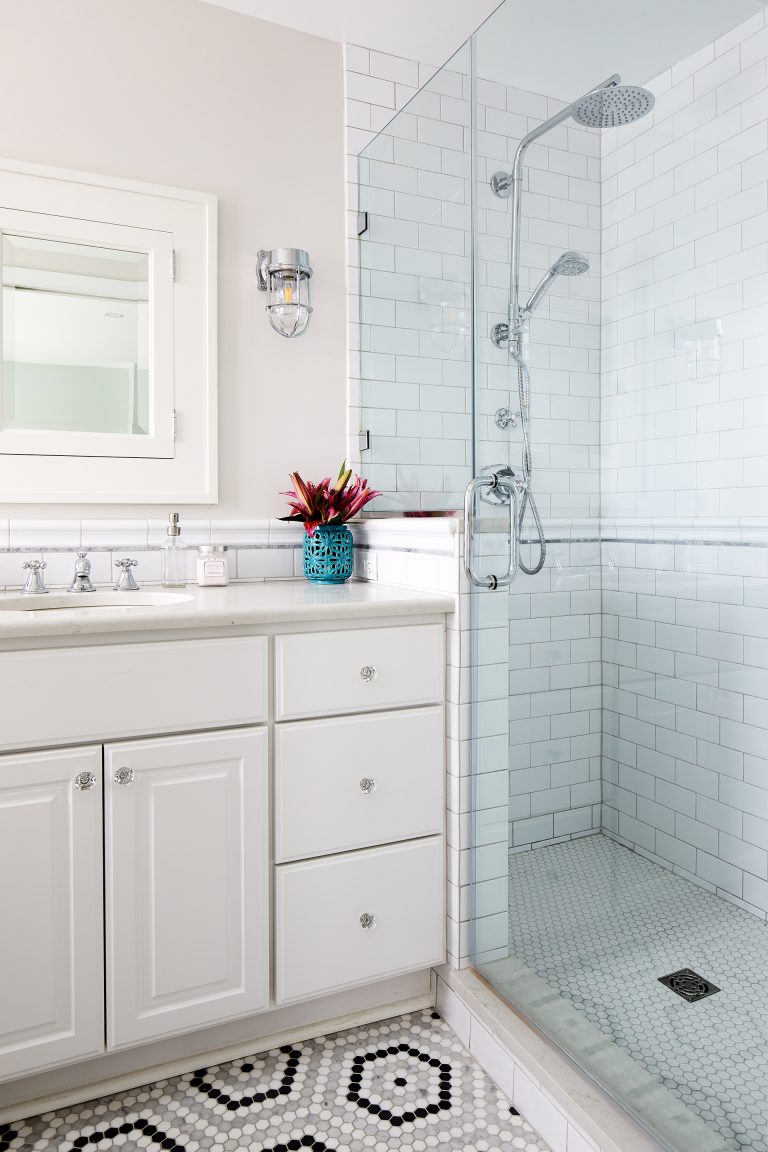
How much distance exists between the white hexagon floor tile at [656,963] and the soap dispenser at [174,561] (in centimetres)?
109

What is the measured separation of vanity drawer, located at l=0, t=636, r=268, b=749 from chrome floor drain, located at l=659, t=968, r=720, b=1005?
85 centimetres

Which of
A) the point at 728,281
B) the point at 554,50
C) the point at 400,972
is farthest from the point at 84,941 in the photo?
the point at 554,50

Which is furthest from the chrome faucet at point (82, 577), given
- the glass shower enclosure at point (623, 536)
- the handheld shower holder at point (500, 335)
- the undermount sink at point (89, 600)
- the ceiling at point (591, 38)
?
the ceiling at point (591, 38)

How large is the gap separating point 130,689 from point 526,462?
87 cm

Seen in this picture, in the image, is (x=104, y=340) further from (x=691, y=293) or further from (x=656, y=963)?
(x=656, y=963)

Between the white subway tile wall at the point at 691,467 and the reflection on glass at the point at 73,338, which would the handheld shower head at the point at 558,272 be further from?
the reflection on glass at the point at 73,338

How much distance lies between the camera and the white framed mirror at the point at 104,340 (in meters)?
1.84

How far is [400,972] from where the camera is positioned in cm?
167

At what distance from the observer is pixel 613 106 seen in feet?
4.24

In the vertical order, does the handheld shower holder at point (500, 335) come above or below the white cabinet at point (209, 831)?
above

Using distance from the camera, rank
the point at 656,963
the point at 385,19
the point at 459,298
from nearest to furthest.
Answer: the point at 656,963, the point at 459,298, the point at 385,19

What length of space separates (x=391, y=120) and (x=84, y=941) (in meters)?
2.16

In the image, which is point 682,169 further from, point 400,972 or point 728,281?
point 400,972

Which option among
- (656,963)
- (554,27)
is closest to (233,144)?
(554,27)
